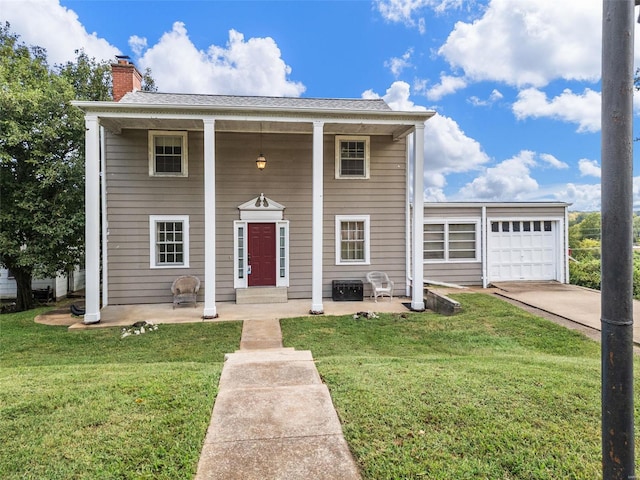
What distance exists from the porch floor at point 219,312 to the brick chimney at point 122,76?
6.10 m

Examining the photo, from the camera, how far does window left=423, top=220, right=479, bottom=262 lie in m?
11.5

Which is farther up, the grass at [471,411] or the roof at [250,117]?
the roof at [250,117]

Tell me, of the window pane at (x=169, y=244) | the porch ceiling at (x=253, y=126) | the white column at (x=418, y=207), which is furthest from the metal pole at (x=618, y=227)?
the window pane at (x=169, y=244)

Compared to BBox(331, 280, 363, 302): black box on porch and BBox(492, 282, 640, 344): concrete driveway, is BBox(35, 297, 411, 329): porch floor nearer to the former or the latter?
BBox(331, 280, 363, 302): black box on porch

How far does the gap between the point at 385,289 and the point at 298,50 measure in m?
9.58

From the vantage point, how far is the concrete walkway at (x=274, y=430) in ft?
7.33

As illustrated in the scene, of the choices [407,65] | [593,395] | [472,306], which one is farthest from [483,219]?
[593,395]

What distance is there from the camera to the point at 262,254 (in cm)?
995

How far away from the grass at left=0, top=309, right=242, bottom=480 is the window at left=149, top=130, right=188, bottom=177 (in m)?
5.57

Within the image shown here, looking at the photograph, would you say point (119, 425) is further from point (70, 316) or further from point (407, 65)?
point (407, 65)

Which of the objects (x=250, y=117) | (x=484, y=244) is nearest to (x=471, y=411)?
(x=250, y=117)

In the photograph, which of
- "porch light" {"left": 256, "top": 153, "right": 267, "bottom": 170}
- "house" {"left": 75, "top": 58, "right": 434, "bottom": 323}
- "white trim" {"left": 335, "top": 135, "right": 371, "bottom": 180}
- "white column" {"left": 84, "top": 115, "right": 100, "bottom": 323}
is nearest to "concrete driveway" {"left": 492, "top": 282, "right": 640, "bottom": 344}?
"house" {"left": 75, "top": 58, "right": 434, "bottom": 323}

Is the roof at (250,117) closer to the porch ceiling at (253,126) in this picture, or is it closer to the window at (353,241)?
the porch ceiling at (253,126)

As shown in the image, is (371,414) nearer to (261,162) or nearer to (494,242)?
(261,162)
